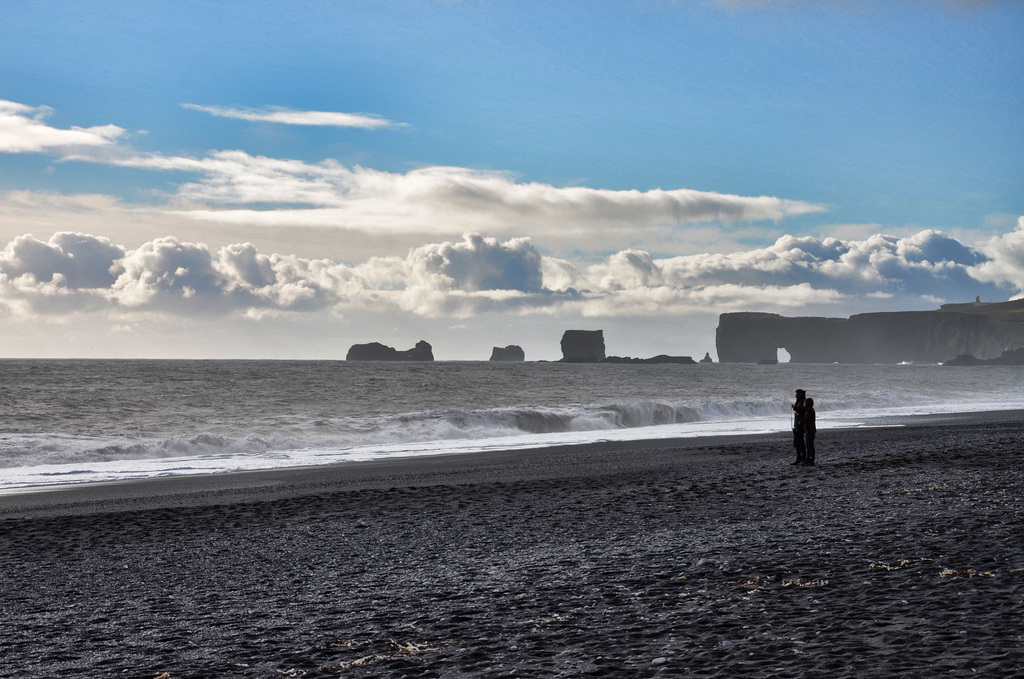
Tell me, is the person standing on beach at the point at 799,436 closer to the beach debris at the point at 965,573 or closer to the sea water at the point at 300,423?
the sea water at the point at 300,423

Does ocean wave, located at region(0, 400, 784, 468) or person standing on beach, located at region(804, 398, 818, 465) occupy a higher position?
person standing on beach, located at region(804, 398, 818, 465)

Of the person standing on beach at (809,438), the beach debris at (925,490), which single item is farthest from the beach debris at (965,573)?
the person standing on beach at (809,438)

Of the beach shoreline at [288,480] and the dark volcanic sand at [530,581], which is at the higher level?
the dark volcanic sand at [530,581]

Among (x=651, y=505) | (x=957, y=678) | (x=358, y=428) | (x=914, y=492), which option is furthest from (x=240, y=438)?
(x=957, y=678)

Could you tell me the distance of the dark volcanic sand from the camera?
551cm

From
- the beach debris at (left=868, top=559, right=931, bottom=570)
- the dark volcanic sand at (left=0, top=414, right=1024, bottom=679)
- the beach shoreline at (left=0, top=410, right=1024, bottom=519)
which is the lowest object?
the beach shoreline at (left=0, top=410, right=1024, bottom=519)

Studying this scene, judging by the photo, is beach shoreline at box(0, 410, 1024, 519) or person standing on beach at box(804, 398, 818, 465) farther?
person standing on beach at box(804, 398, 818, 465)

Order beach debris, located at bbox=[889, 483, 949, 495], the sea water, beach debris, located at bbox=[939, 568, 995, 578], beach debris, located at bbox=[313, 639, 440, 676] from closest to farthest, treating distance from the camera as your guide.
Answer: beach debris, located at bbox=[313, 639, 440, 676] → beach debris, located at bbox=[939, 568, 995, 578] → beach debris, located at bbox=[889, 483, 949, 495] → the sea water

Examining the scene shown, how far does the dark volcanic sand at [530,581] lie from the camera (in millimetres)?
5512

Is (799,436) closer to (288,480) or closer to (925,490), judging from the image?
(925,490)

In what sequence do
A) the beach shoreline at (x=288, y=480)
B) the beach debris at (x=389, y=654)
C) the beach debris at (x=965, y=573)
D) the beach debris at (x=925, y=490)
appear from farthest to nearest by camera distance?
the beach shoreline at (x=288, y=480)
the beach debris at (x=925, y=490)
the beach debris at (x=965, y=573)
the beach debris at (x=389, y=654)

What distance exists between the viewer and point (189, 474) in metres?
20.1

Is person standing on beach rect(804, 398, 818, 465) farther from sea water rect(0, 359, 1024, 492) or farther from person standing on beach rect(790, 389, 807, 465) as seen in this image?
sea water rect(0, 359, 1024, 492)

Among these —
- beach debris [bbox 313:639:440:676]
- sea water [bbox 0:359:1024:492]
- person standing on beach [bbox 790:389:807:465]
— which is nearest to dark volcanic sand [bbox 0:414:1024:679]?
beach debris [bbox 313:639:440:676]
